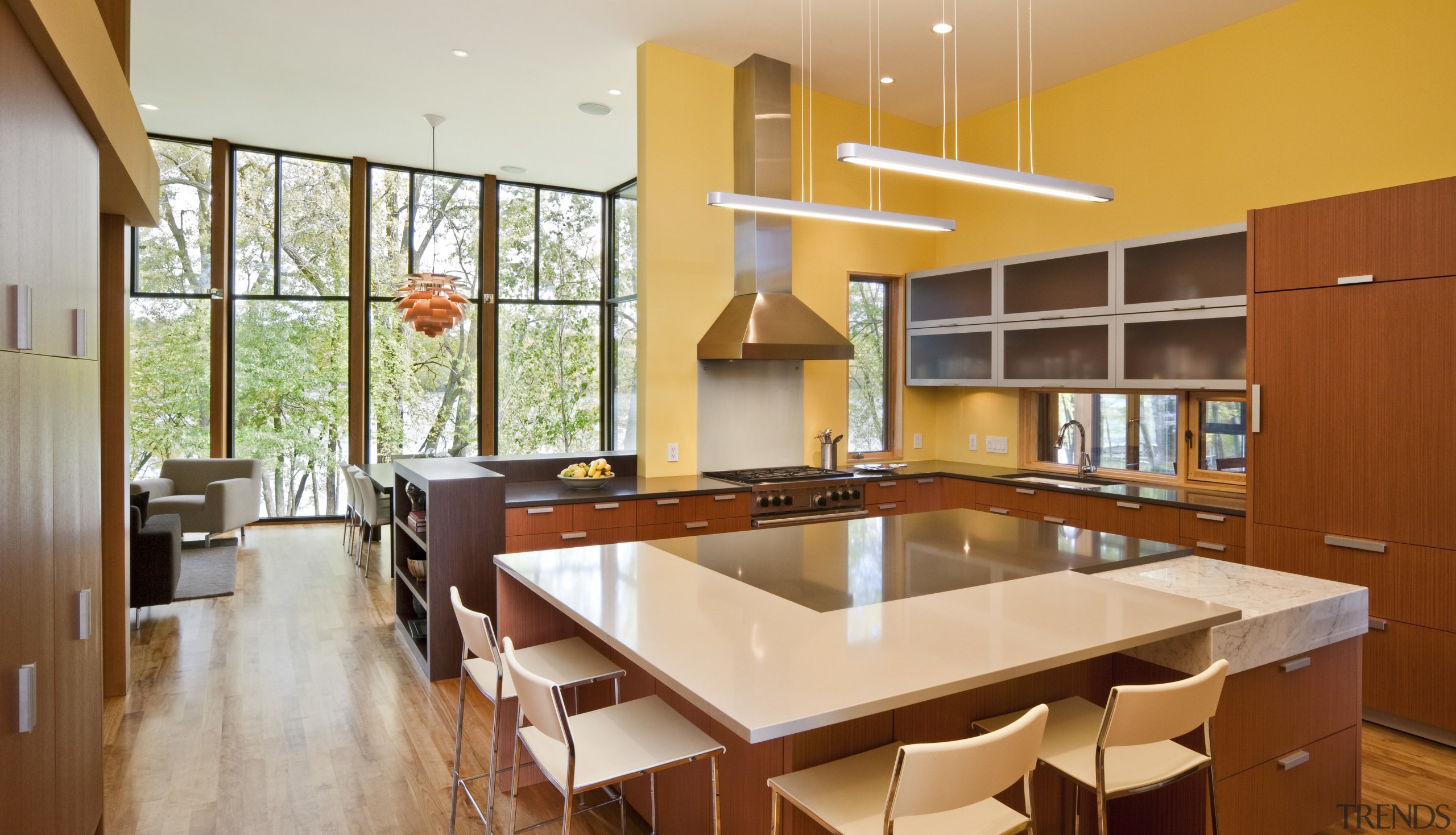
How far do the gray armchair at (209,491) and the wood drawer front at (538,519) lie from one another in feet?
12.8

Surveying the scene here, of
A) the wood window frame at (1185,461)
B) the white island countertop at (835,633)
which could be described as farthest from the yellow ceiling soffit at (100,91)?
the wood window frame at (1185,461)

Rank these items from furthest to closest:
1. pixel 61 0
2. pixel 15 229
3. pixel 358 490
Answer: pixel 358 490 → pixel 61 0 → pixel 15 229

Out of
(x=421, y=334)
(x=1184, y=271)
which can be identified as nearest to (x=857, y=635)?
(x=1184, y=271)

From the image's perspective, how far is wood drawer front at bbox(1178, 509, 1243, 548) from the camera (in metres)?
3.73

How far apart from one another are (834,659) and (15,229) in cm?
185

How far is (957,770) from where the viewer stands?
1.42 meters

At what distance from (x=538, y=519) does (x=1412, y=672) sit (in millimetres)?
3677

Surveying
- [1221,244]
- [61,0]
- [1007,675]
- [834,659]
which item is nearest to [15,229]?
[61,0]

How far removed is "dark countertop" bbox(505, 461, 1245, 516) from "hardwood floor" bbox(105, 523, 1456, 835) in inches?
38.7

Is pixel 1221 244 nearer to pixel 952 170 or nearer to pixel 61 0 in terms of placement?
pixel 952 170

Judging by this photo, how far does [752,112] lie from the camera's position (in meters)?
4.88

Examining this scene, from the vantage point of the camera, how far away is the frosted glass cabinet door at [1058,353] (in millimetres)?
4527

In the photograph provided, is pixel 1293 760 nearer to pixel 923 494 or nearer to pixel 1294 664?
pixel 1294 664

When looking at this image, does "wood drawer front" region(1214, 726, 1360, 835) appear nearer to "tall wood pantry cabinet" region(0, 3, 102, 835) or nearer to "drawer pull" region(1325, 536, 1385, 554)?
"drawer pull" region(1325, 536, 1385, 554)
